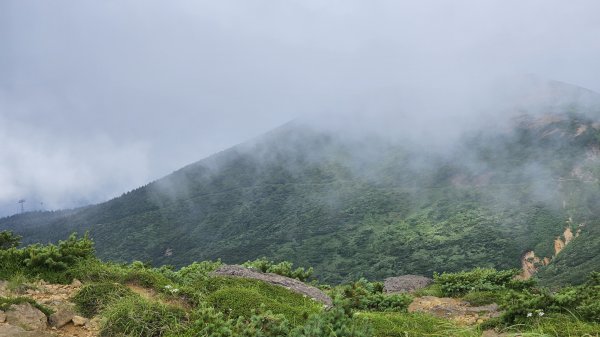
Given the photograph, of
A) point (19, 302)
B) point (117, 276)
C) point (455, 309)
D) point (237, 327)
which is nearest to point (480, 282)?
point (455, 309)

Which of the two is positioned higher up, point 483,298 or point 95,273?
point 95,273

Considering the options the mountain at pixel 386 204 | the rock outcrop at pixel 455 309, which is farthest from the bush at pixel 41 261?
the mountain at pixel 386 204

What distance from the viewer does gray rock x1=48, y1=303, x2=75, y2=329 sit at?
250 inches

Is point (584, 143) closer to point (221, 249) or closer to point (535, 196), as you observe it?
point (535, 196)

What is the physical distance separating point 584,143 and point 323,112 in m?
95.9

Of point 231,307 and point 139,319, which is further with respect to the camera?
point 231,307

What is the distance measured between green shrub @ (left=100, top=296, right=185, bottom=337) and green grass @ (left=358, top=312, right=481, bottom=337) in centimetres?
246

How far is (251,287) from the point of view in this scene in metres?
8.30

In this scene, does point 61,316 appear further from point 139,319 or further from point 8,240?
point 8,240

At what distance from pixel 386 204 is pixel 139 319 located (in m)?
98.6

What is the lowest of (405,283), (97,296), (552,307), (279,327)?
(405,283)

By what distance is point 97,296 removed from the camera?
7.04 metres

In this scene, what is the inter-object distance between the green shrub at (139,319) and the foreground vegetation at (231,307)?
12 mm

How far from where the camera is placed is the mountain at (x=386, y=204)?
73.6 meters
